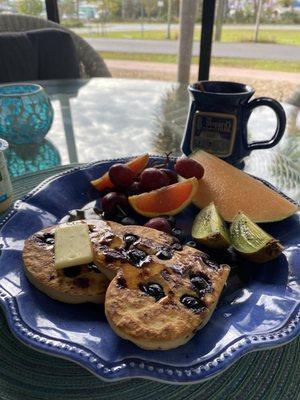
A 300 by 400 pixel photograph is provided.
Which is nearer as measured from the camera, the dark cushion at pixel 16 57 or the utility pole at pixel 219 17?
the dark cushion at pixel 16 57

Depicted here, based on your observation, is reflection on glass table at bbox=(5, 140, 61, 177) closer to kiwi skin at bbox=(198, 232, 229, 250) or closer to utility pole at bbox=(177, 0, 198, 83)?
kiwi skin at bbox=(198, 232, 229, 250)

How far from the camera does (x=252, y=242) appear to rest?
2.33 ft

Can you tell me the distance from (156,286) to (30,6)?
4.07 metres

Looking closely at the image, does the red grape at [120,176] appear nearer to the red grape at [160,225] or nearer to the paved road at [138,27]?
the red grape at [160,225]

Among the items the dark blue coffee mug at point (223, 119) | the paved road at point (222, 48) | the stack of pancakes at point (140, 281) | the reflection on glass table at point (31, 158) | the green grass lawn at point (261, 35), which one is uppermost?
the dark blue coffee mug at point (223, 119)

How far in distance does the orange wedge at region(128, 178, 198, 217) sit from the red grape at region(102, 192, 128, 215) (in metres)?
0.02

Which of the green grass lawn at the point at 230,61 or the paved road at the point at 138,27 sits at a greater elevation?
the paved road at the point at 138,27

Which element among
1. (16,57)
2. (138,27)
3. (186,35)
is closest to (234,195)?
(16,57)

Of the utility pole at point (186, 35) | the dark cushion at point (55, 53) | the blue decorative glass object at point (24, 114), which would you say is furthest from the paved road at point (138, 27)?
the blue decorative glass object at point (24, 114)

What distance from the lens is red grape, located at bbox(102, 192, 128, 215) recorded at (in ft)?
2.81

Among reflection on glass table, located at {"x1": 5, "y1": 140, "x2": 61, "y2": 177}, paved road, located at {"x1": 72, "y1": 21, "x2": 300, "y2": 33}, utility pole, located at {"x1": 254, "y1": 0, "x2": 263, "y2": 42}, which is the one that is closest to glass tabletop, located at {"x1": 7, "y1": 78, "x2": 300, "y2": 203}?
reflection on glass table, located at {"x1": 5, "y1": 140, "x2": 61, "y2": 177}

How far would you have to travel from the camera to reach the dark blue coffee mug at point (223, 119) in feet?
3.15

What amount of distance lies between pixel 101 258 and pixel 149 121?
38.1 inches

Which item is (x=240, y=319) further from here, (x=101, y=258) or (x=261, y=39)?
(x=261, y=39)
